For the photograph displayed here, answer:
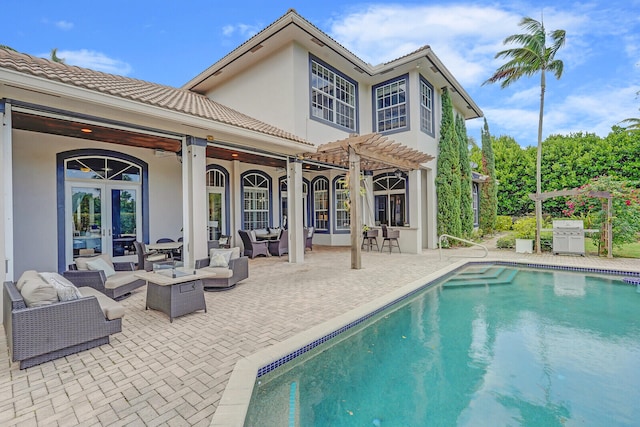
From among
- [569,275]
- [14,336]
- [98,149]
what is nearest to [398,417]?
[14,336]

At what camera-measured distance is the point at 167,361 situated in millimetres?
3352

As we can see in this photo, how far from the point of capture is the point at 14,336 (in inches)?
122

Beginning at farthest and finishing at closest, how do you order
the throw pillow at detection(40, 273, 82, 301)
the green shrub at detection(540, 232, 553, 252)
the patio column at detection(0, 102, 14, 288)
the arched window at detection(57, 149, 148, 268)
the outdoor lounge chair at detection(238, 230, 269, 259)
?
the green shrub at detection(540, 232, 553, 252), the outdoor lounge chair at detection(238, 230, 269, 259), the arched window at detection(57, 149, 148, 268), the patio column at detection(0, 102, 14, 288), the throw pillow at detection(40, 273, 82, 301)

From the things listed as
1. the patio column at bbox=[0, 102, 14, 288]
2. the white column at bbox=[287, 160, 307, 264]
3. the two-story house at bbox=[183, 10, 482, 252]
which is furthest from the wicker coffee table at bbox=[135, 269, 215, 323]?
the two-story house at bbox=[183, 10, 482, 252]

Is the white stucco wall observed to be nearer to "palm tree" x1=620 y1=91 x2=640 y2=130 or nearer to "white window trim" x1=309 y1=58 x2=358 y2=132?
"white window trim" x1=309 y1=58 x2=358 y2=132

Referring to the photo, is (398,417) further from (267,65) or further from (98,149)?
(267,65)

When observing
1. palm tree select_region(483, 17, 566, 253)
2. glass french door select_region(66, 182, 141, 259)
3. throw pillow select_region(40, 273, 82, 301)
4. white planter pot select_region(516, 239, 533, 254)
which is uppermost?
palm tree select_region(483, 17, 566, 253)

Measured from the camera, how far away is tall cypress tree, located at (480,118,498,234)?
736 inches

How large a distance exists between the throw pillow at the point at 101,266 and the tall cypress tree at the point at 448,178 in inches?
477

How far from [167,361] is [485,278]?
7836mm

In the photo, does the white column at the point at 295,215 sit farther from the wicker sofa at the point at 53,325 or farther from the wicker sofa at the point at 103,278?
the wicker sofa at the point at 53,325

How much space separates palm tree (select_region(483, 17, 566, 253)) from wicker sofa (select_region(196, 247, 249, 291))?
35.9 ft

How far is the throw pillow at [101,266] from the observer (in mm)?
5361

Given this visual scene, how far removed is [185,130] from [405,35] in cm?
1308
